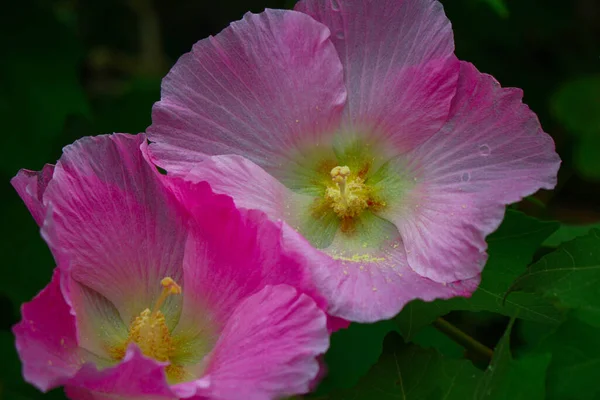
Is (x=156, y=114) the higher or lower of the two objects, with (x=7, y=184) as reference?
higher

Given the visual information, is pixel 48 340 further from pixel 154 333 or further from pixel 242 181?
pixel 242 181

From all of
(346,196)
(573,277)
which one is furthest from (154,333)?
(573,277)

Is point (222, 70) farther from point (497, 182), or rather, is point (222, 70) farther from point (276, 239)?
point (497, 182)

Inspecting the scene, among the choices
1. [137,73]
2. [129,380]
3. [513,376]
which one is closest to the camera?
[129,380]

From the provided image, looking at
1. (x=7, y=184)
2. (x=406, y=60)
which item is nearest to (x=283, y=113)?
(x=406, y=60)

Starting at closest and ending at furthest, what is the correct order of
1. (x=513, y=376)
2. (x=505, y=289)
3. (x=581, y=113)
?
(x=513, y=376) < (x=505, y=289) < (x=581, y=113)

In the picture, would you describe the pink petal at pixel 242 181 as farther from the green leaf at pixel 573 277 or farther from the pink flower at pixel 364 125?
the green leaf at pixel 573 277

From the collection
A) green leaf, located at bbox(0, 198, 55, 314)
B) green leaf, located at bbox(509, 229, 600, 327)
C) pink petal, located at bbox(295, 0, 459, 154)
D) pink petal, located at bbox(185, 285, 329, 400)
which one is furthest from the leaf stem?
green leaf, located at bbox(0, 198, 55, 314)
